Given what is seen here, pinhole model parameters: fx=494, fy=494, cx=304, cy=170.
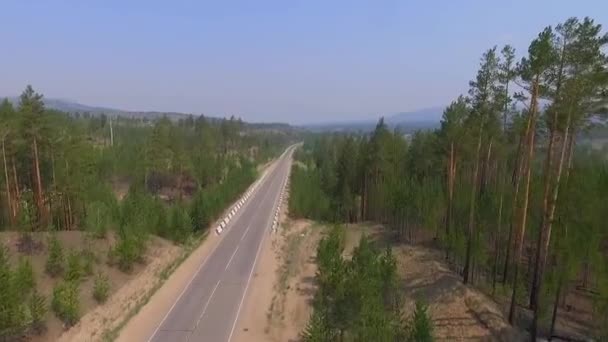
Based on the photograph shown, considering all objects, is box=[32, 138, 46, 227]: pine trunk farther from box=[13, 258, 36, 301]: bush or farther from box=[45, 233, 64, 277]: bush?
box=[13, 258, 36, 301]: bush

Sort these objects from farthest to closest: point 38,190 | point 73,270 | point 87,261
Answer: point 38,190 → point 87,261 → point 73,270

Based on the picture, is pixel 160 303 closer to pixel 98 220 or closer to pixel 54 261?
pixel 54 261

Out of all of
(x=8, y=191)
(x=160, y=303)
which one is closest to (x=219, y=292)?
(x=160, y=303)

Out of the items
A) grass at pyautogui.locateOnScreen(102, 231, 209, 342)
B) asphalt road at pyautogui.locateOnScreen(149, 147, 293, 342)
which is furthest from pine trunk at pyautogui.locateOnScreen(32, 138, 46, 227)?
asphalt road at pyautogui.locateOnScreen(149, 147, 293, 342)

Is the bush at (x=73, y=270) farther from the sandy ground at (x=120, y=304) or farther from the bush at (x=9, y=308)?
the bush at (x=9, y=308)

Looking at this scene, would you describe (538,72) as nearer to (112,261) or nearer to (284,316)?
(284,316)

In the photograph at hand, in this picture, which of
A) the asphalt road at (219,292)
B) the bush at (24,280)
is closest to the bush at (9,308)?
the bush at (24,280)
